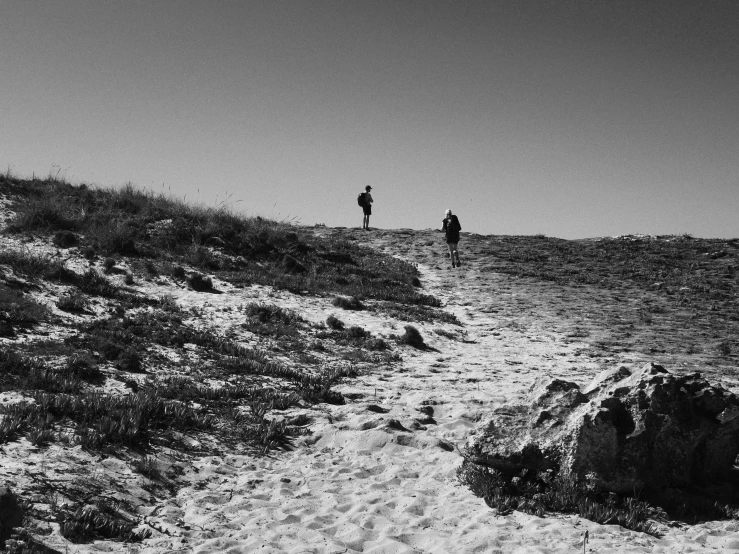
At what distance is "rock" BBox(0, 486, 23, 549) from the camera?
450cm

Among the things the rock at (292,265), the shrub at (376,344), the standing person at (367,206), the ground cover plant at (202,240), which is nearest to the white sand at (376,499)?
the shrub at (376,344)

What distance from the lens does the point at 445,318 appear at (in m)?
16.9

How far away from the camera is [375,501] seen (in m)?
6.42

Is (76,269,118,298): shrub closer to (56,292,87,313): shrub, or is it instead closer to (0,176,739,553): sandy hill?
(0,176,739,553): sandy hill

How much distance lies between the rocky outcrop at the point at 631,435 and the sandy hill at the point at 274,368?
614 mm

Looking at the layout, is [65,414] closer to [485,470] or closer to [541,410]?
[485,470]

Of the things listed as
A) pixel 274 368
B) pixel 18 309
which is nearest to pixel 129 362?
pixel 274 368

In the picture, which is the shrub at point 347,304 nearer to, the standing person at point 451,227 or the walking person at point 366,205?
the standing person at point 451,227

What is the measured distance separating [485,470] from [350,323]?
29.7 feet

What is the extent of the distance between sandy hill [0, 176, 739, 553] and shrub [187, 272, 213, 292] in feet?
0.18

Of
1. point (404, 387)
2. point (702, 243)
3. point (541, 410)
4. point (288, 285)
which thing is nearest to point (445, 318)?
point (288, 285)

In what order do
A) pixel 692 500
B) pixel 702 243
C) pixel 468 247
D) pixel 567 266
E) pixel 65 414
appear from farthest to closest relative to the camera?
pixel 702 243 < pixel 468 247 < pixel 567 266 < pixel 65 414 < pixel 692 500

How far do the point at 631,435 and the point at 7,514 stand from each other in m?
6.05

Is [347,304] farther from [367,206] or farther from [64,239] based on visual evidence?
[367,206]
